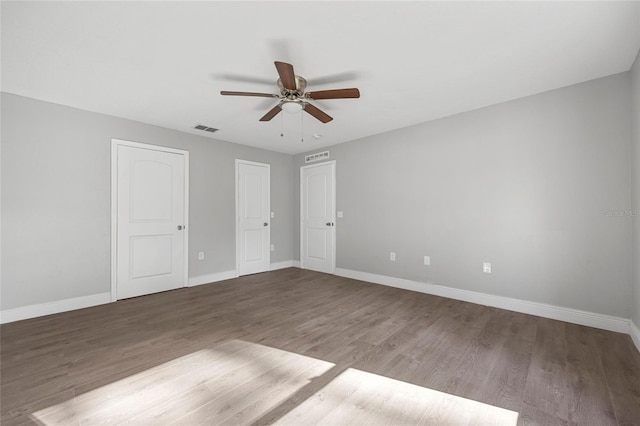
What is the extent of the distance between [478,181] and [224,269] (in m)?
4.29

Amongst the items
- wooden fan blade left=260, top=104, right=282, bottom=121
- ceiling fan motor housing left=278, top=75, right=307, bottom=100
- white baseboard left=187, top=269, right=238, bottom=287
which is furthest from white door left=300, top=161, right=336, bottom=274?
ceiling fan motor housing left=278, top=75, right=307, bottom=100

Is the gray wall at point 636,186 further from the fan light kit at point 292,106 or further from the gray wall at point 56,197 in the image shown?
the gray wall at point 56,197

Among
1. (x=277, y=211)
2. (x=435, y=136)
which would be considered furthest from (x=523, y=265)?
(x=277, y=211)

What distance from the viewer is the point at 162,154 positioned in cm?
408

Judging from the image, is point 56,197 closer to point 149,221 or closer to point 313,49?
point 149,221

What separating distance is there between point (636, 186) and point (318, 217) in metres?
4.20

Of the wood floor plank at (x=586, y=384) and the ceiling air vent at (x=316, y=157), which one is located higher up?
the ceiling air vent at (x=316, y=157)

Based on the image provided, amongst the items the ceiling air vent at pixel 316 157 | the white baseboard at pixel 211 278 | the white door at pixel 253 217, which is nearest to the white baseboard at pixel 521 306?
the white door at pixel 253 217

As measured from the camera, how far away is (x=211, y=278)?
15.1 feet

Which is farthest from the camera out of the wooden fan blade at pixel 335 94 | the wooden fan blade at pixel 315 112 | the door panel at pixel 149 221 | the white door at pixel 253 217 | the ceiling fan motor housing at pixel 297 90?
the white door at pixel 253 217

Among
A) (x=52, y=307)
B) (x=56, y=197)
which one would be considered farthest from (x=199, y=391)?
(x=56, y=197)

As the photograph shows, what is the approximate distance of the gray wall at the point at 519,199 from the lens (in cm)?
261

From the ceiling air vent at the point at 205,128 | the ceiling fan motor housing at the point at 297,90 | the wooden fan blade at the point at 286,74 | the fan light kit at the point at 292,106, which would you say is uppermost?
the ceiling air vent at the point at 205,128

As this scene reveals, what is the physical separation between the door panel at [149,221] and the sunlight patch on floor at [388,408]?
3392mm
